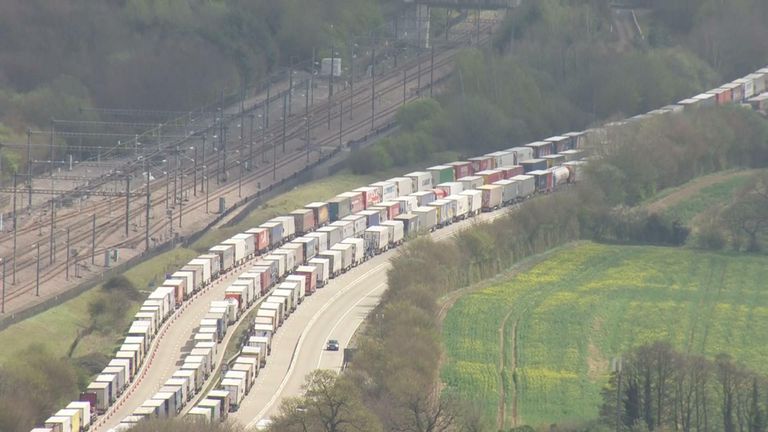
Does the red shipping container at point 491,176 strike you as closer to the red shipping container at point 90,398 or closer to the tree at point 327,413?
the red shipping container at point 90,398

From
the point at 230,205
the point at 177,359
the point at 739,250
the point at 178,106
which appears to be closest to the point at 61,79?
the point at 178,106

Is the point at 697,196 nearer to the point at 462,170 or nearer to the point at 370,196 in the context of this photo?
the point at 462,170

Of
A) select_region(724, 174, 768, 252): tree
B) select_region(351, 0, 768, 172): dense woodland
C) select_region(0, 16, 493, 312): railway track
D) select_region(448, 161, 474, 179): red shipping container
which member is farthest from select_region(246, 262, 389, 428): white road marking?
select_region(351, 0, 768, 172): dense woodland

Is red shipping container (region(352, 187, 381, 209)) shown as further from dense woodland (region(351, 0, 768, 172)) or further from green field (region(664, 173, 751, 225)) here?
green field (region(664, 173, 751, 225))

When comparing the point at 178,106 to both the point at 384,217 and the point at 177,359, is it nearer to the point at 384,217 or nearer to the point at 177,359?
the point at 384,217

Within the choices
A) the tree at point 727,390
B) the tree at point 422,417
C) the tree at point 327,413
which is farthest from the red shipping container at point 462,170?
the tree at point 327,413

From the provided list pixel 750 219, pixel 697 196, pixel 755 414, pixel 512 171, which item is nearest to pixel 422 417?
pixel 755 414

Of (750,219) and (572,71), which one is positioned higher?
(572,71)
